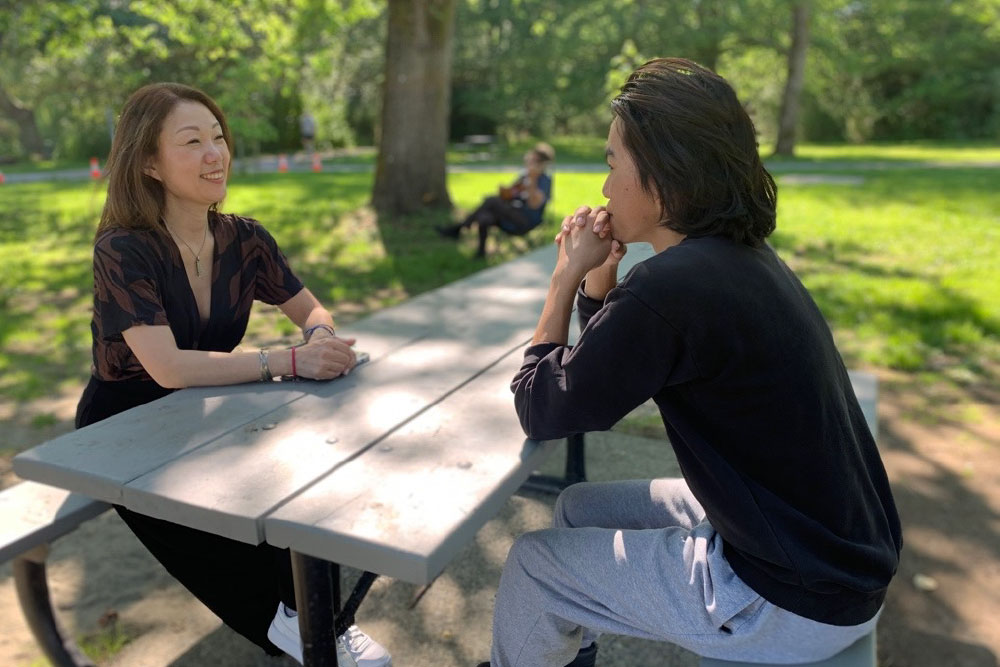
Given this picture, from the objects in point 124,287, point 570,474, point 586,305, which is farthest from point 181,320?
point 570,474

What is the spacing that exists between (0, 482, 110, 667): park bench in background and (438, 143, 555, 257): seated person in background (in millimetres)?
5707

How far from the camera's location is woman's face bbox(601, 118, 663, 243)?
1.61 metres

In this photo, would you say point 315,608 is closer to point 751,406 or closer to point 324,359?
point 324,359

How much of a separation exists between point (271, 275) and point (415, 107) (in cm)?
678

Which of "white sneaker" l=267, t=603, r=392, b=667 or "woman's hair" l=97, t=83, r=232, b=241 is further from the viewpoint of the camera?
"woman's hair" l=97, t=83, r=232, b=241

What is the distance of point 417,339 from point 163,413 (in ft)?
2.84

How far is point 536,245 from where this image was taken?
8258 millimetres

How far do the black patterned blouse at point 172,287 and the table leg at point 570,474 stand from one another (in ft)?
4.45

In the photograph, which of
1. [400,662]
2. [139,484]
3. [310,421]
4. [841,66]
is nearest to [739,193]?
[310,421]

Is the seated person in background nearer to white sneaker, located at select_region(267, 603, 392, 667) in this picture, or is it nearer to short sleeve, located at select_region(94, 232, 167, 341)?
short sleeve, located at select_region(94, 232, 167, 341)

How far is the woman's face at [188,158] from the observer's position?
7.02 feet

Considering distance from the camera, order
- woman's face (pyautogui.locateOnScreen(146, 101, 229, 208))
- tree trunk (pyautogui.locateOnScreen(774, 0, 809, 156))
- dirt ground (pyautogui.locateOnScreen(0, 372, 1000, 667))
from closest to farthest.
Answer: woman's face (pyautogui.locateOnScreen(146, 101, 229, 208)) < dirt ground (pyautogui.locateOnScreen(0, 372, 1000, 667)) < tree trunk (pyautogui.locateOnScreen(774, 0, 809, 156))

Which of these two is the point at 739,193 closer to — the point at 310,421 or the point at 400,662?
the point at 310,421

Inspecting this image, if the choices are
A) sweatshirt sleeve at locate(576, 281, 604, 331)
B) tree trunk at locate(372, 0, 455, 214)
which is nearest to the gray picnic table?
sweatshirt sleeve at locate(576, 281, 604, 331)
